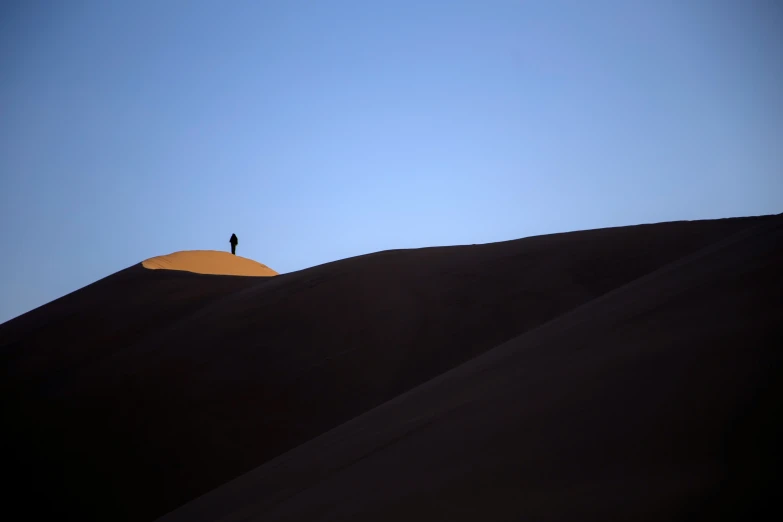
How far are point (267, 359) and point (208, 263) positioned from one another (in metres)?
12.6

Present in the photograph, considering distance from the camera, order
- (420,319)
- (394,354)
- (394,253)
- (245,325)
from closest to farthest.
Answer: (394,354), (420,319), (245,325), (394,253)

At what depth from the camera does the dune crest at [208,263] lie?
17516mm

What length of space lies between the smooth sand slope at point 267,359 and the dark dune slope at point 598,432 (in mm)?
2665

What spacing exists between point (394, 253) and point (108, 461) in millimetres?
5468

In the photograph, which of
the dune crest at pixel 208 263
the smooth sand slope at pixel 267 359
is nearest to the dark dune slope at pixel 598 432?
the smooth sand slope at pixel 267 359

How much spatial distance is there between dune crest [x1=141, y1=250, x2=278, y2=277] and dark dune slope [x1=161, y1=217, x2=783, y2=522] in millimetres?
13329

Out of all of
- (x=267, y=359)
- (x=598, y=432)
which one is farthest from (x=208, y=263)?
(x=598, y=432)

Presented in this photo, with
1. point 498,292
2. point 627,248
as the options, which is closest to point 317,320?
point 498,292

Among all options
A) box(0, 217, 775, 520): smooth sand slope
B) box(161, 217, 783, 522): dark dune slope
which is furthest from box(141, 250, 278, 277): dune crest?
box(161, 217, 783, 522): dark dune slope

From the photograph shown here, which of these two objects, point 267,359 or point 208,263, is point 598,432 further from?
point 208,263

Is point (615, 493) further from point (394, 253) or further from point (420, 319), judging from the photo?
point (394, 253)

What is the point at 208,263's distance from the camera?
66.1 feet

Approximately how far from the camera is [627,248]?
8.86 m

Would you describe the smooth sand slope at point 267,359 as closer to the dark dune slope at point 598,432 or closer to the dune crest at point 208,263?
the dark dune slope at point 598,432
